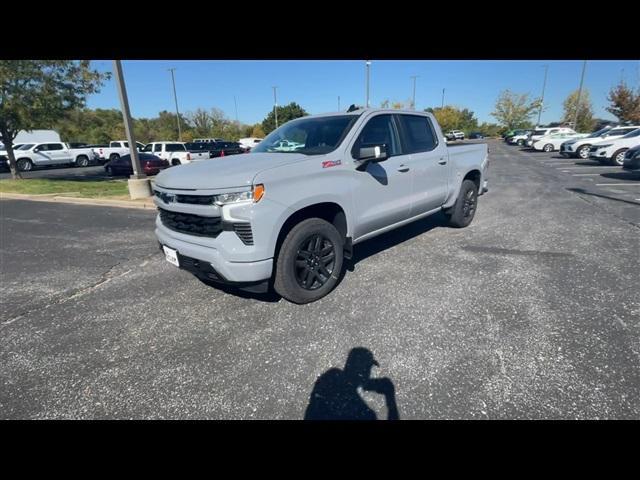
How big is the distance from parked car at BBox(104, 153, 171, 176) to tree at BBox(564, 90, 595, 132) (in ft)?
145

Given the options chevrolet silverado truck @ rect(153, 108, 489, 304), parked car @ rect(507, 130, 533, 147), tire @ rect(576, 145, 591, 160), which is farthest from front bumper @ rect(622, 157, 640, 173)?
parked car @ rect(507, 130, 533, 147)

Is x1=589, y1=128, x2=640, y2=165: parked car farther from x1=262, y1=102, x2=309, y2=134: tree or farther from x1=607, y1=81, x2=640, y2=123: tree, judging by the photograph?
x1=262, y1=102, x2=309, y2=134: tree

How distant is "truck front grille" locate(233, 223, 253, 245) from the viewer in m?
2.66

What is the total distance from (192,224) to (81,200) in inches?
345

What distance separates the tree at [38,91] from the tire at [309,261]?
13870 millimetres

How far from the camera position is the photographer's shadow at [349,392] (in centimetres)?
197

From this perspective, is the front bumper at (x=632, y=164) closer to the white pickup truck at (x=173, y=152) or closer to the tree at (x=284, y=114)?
the white pickup truck at (x=173, y=152)

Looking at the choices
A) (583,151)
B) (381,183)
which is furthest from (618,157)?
(381,183)

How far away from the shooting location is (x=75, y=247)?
545 cm

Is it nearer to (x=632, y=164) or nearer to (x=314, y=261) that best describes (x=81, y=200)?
(x=314, y=261)

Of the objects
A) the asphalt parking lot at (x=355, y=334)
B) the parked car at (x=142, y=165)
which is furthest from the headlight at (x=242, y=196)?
the parked car at (x=142, y=165)

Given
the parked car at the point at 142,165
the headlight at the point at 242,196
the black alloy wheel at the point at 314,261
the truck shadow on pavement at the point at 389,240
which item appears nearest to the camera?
the headlight at the point at 242,196
